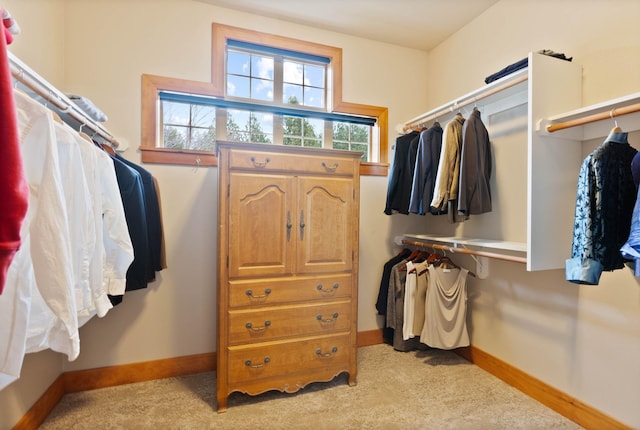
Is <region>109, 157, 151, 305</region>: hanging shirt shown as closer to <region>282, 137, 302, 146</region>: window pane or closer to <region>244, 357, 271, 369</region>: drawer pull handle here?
<region>244, 357, 271, 369</region>: drawer pull handle

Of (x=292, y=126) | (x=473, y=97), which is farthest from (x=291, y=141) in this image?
(x=473, y=97)

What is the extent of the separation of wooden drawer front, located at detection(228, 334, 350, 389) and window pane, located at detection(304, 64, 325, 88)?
2053 mm

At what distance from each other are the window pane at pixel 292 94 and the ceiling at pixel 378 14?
49 centimetres

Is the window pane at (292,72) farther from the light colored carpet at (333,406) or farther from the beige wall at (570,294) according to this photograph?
the light colored carpet at (333,406)

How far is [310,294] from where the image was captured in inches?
76.9

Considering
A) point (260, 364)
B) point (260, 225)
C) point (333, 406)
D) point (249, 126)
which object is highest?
point (249, 126)

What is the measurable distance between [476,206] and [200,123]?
6.78 ft

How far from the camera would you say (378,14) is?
2379 mm

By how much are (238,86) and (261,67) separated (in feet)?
0.84

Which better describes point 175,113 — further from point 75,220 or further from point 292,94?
point 75,220

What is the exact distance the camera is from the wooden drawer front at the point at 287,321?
181 cm

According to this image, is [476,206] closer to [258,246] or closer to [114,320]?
[258,246]

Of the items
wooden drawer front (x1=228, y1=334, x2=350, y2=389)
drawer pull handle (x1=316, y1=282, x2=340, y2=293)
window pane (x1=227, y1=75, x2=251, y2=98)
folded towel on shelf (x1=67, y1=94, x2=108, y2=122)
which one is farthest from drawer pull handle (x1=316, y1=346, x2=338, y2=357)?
window pane (x1=227, y1=75, x2=251, y2=98)

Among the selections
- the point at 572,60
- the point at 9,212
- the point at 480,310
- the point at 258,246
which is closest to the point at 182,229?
the point at 258,246
